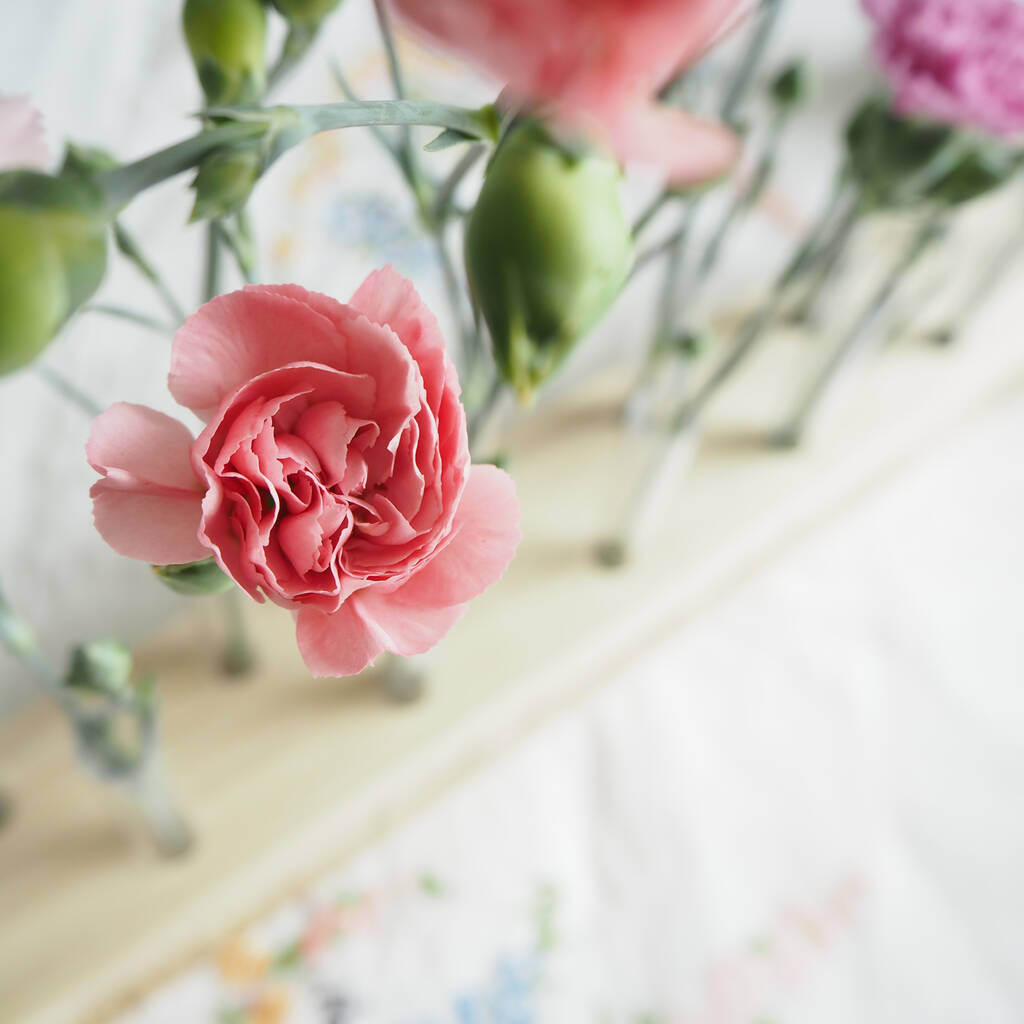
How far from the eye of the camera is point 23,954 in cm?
29

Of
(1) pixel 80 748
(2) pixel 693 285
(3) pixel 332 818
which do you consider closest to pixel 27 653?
(1) pixel 80 748

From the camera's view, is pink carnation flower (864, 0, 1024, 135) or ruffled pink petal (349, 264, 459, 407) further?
pink carnation flower (864, 0, 1024, 135)

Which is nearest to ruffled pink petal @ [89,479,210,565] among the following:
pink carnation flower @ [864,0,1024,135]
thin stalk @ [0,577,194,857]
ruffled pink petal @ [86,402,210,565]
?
ruffled pink petal @ [86,402,210,565]

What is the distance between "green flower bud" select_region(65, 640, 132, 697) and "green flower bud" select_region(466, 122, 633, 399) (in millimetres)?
142

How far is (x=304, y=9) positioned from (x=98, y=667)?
15 centimetres

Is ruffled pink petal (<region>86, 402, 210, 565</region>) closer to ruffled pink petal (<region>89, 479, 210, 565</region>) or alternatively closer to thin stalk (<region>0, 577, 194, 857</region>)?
ruffled pink petal (<region>89, 479, 210, 565</region>)

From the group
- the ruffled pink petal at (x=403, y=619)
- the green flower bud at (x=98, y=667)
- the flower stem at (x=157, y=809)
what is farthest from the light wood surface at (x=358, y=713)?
the ruffled pink petal at (x=403, y=619)

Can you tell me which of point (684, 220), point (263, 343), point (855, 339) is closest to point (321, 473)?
point (263, 343)

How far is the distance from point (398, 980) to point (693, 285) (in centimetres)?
32

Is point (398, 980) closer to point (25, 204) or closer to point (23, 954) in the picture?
point (23, 954)

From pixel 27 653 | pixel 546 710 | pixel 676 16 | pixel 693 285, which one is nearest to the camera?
pixel 676 16

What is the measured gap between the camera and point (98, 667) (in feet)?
0.67

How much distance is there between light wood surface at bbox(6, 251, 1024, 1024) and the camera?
0.31 meters

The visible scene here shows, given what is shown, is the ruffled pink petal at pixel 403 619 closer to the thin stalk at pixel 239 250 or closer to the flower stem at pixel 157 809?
the thin stalk at pixel 239 250
